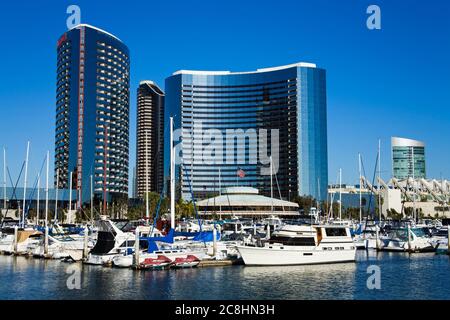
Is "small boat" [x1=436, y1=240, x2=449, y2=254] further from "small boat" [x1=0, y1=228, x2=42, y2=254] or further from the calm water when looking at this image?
"small boat" [x1=0, y1=228, x2=42, y2=254]


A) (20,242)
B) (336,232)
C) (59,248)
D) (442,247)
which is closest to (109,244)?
(59,248)

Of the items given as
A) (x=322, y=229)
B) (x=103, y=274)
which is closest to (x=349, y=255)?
(x=322, y=229)

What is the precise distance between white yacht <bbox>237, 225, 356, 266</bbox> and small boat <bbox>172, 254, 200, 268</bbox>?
17.4 feet

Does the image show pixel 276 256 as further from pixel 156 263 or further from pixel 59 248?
pixel 59 248

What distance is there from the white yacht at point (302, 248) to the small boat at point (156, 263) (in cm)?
877

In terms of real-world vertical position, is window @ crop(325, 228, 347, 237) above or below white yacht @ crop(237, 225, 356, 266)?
above

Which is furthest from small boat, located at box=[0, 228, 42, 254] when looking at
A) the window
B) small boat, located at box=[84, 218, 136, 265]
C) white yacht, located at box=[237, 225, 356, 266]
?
the window

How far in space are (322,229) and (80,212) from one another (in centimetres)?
12994

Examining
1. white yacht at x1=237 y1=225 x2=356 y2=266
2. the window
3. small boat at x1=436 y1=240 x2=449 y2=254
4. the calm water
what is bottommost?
the calm water

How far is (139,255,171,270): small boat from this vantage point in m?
56.8

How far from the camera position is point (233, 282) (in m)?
49.2

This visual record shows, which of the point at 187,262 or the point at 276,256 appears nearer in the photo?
the point at 187,262

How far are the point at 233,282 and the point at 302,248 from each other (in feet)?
48.0
